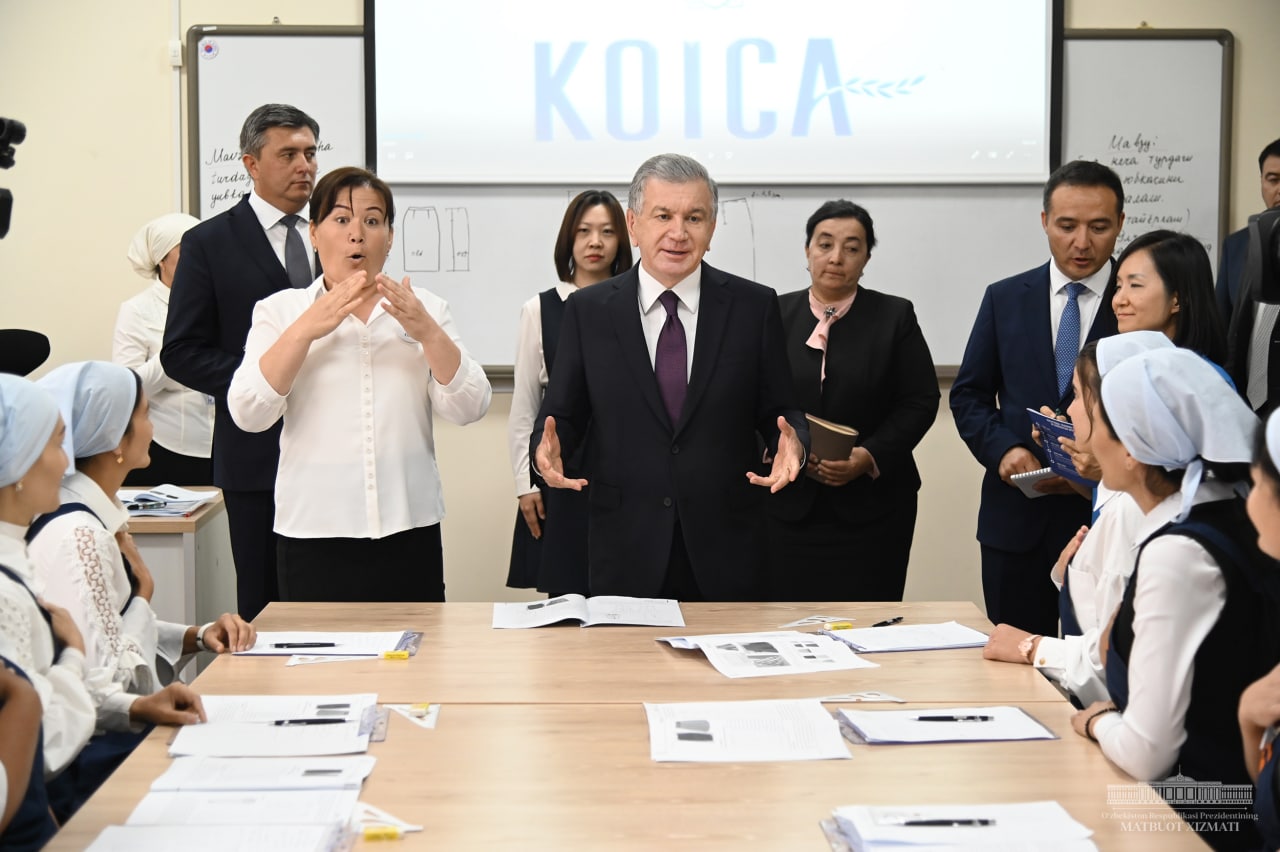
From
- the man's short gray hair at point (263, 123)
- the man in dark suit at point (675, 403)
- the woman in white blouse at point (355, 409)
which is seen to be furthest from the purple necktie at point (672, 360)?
the man's short gray hair at point (263, 123)

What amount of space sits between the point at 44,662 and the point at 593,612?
1137mm

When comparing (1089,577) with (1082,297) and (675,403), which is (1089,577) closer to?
(675,403)

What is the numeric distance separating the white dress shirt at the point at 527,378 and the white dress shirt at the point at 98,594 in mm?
1585

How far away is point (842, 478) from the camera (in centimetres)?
347

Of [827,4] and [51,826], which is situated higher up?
[827,4]

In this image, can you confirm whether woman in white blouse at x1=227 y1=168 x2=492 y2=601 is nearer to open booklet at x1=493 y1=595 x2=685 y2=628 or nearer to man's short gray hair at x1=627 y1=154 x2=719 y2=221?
open booklet at x1=493 y1=595 x2=685 y2=628

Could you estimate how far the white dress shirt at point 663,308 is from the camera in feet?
9.50

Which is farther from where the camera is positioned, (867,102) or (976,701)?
(867,102)

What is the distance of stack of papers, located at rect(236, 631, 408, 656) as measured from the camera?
2.33 metres

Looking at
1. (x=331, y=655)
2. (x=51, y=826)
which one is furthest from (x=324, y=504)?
(x=51, y=826)

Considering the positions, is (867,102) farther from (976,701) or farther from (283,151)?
(976,701)

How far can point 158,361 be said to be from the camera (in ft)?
14.5

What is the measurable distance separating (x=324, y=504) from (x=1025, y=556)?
74.1 inches

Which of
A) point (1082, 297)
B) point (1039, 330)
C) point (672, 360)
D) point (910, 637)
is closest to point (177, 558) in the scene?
point (672, 360)
